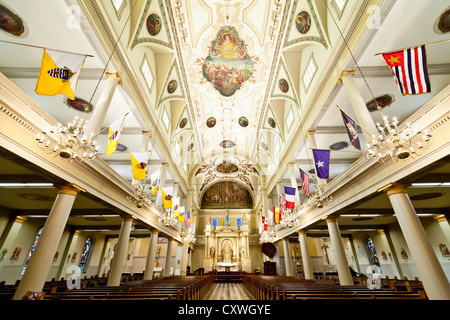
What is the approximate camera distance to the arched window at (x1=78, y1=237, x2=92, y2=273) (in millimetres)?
19344

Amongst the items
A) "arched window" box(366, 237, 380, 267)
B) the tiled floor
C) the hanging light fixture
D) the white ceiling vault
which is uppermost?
the white ceiling vault

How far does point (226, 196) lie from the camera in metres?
35.5

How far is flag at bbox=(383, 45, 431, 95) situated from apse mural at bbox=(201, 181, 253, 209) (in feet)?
102

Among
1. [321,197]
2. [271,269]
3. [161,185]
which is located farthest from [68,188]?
[271,269]

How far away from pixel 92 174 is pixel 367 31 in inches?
470

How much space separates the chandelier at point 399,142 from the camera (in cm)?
519

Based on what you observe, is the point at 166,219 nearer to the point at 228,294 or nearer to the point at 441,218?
the point at 228,294

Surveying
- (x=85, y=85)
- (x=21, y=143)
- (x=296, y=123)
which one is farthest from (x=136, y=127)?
(x=296, y=123)

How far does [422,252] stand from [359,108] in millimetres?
5308

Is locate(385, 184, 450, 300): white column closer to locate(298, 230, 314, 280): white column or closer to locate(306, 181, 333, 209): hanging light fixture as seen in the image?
locate(306, 181, 333, 209): hanging light fixture

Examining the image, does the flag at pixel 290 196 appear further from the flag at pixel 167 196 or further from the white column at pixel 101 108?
the white column at pixel 101 108

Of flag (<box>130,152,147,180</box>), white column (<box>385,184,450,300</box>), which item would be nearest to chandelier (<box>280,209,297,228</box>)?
white column (<box>385,184,450,300</box>)
